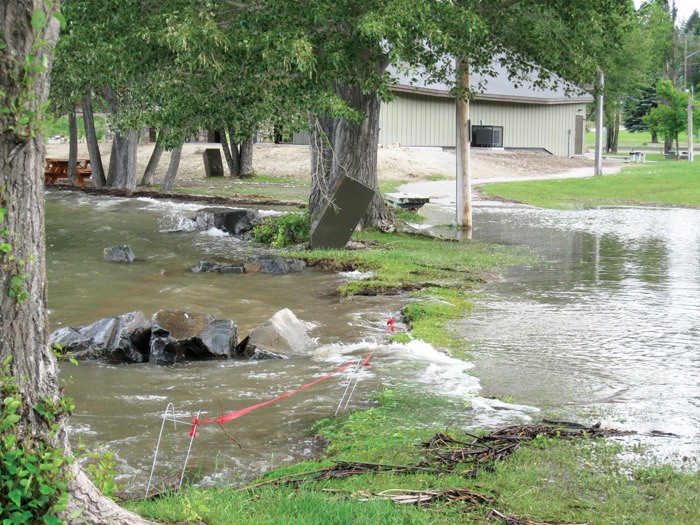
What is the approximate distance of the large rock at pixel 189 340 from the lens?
9.34 meters

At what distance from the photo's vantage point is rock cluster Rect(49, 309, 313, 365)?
30.7 feet

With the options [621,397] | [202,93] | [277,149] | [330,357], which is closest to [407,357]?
[330,357]

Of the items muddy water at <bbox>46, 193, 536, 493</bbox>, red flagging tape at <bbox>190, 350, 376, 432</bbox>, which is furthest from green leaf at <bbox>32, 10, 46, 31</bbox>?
muddy water at <bbox>46, 193, 536, 493</bbox>

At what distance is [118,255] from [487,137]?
118 feet

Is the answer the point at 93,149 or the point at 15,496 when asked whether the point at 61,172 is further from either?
the point at 15,496

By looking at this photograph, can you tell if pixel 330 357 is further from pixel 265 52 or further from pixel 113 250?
pixel 113 250

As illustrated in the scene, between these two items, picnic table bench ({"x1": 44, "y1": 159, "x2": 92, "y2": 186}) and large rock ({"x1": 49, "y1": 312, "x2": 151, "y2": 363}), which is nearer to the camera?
large rock ({"x1": 49, "y1": 312, "x2": 151, "y2": 363})

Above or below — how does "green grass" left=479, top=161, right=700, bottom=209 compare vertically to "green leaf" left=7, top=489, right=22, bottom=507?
below

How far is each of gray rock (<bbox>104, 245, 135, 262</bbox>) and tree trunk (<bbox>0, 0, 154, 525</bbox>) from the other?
41.5 ft

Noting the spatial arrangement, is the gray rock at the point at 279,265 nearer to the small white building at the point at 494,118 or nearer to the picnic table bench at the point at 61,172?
the picnic table bench at the point at 61,172

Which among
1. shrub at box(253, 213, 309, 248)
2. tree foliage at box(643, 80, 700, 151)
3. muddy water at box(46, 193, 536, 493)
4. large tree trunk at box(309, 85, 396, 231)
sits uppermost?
tree foliage at box(643, 80, 700, 151)

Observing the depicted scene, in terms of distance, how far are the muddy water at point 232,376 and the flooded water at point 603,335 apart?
615mm

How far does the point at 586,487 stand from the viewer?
5.42 meters

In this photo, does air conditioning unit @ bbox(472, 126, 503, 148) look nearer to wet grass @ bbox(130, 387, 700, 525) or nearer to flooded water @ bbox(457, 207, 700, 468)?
flooded water @ bbox(457, 207, 700, 468)
